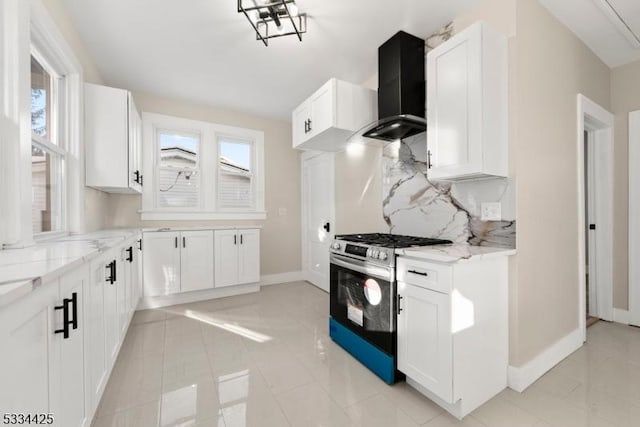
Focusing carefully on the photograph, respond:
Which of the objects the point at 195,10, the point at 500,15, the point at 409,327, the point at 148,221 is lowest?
the point at 409,327

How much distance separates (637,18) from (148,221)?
5324 mm

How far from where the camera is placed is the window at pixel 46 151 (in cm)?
187

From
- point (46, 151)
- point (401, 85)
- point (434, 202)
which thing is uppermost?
point (401, 85)

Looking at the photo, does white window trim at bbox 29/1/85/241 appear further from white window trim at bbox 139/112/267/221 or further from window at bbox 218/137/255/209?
window at bbox 218/137/255/209

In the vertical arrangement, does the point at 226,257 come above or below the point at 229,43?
below

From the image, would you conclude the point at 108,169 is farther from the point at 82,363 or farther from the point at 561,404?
the point at 561,404

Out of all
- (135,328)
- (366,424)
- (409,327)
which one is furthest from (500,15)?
(135,328)

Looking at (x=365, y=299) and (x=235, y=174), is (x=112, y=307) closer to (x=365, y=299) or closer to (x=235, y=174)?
(x=365, y=299)

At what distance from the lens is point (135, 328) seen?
2.75 metres

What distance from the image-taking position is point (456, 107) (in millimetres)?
1829

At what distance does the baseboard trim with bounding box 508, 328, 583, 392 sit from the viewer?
177 cm

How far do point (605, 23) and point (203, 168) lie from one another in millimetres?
4550

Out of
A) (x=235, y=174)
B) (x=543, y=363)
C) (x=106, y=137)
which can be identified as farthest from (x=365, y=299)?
(x=235, y=174)

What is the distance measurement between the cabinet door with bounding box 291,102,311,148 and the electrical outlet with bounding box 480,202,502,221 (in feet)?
5.77
